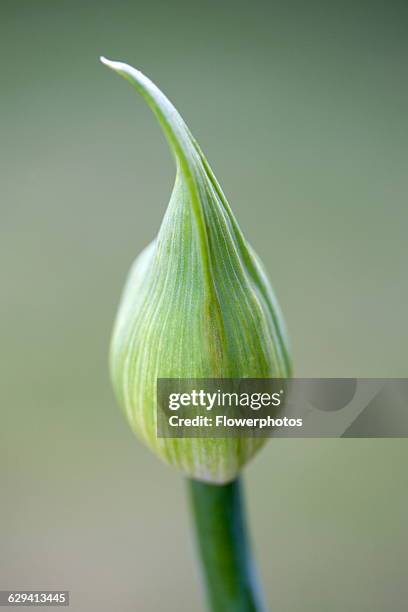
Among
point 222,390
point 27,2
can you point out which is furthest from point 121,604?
point 27,2

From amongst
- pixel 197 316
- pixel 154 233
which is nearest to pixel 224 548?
pixel 197 316

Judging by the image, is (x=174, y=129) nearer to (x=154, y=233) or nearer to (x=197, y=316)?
(x=197, y=316)

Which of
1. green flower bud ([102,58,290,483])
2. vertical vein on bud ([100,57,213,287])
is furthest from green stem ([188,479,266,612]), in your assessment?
vertical vein on bud ([100,57,213,287])

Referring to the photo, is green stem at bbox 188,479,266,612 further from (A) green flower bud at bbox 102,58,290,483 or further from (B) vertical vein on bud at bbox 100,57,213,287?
(B) vertical vein on bud at bbox 100,57,213,287

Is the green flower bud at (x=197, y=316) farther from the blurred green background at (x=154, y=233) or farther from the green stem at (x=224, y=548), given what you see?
the blurred green background at (x=154, y=233)

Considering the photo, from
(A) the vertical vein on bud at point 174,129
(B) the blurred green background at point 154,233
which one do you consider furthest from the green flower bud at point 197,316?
(B) the blurred green background at point 154,233
